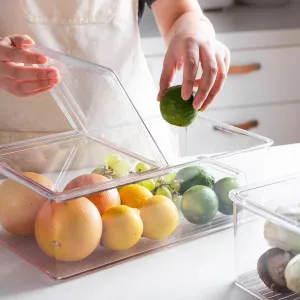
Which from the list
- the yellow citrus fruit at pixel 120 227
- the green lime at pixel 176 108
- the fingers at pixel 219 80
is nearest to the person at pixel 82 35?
the fingers at pixel 219 80

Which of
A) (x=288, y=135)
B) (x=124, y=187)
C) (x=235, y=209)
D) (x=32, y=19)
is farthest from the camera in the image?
(x=288, y=135)

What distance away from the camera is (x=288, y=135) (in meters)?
2.79

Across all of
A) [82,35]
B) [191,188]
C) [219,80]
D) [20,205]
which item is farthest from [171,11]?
[20,205]

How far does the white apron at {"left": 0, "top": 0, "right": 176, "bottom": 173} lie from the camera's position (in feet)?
5.08

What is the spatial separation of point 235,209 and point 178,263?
5.5 inches

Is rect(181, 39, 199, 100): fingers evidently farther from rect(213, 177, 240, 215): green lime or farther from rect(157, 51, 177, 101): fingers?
A: rect(213, 177, 240, 215): green lime

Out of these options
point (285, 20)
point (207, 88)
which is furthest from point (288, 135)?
point (207, 88)

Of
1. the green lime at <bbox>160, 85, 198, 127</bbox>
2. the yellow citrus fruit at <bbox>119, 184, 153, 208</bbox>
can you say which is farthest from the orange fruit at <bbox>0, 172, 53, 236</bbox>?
the green lime at <bbox>160, 85, 198, 127</bbox>

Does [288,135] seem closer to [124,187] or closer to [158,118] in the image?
[158,118]

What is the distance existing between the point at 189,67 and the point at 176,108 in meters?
0.08

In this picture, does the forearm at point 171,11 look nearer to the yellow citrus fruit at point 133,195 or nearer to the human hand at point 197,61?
the human hand at point 197,61

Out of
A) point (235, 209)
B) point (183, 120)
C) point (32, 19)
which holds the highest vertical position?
point (32, 19)

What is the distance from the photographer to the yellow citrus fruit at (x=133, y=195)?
1070 millimetres

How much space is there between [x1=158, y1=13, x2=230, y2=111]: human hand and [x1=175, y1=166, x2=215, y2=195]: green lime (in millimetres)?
98
